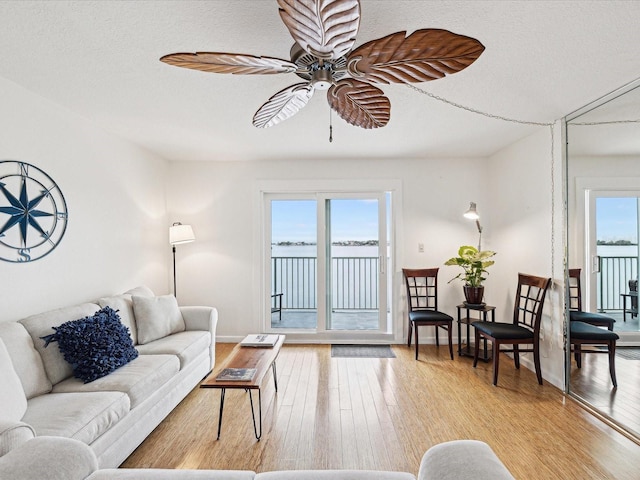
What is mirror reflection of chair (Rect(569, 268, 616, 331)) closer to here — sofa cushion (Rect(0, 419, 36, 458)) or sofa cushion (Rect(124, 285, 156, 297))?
sofa cushion (Rect(0, 419, 36, 458))

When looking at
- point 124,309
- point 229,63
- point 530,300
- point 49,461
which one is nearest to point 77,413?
point 49,461

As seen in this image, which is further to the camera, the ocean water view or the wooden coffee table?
the ocean water view

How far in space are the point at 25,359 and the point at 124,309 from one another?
104cm

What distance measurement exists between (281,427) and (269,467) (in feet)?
1.48

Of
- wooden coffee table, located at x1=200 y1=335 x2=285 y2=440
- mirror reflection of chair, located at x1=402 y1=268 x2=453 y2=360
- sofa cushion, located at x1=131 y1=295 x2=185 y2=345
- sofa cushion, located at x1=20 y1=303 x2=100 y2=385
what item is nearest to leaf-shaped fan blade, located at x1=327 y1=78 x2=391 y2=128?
wooden coffee table, located at x1=200 y1=335 x2=285 y2=440

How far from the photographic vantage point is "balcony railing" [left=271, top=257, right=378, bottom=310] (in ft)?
15.6

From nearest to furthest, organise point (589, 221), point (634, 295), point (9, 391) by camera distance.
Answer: point (9, 391) → point (634, 295) → point (589, 221)

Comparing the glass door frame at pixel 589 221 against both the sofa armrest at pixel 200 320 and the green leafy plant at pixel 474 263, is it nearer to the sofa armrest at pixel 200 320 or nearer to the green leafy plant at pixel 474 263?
the green leafy plant at pixel 474 263

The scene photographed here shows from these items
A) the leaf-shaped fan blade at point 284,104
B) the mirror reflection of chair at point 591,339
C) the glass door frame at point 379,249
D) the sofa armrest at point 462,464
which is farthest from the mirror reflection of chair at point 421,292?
the sofa armrest at point 462,464

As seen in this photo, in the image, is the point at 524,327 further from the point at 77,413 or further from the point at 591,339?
the point at 77,413

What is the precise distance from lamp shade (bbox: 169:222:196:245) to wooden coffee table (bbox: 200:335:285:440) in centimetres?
187

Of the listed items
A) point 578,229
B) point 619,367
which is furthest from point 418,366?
point 578,229

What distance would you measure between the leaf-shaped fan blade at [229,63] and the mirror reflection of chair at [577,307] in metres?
2.93

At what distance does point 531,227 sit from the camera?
12.1ft
